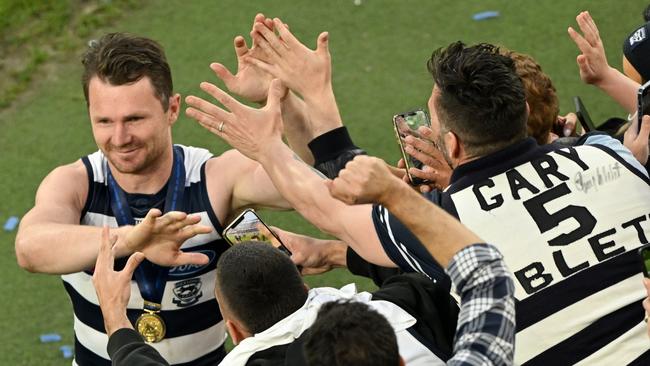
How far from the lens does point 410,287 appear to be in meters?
3.81

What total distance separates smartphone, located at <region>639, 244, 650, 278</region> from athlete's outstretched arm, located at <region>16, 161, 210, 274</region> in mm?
1412

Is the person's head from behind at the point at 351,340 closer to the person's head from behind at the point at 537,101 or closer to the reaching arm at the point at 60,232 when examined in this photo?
the reaching arm at the point at 60,232

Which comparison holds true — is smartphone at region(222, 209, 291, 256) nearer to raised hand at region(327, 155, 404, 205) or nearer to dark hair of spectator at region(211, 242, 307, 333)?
dark hair of spectator at region(211, 242, 307, 333)

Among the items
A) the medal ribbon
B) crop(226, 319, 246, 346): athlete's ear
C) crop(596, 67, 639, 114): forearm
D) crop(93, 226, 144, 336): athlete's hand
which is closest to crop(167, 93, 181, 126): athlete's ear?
the medal ribbon

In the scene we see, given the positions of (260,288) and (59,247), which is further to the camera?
(59,247)

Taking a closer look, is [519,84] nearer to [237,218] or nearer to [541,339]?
[541,339]

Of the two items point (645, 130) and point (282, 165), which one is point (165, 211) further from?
point (645, 130)

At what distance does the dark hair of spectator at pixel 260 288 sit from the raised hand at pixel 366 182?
648 millimetres

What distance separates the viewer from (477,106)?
3621 mm

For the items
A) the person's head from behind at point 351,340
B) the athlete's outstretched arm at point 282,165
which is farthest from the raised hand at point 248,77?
the person's head from behind at point 351,340

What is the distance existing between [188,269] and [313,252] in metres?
0.48

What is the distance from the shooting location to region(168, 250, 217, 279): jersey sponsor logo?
14.5 ft

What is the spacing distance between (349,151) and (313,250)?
19.4 inches

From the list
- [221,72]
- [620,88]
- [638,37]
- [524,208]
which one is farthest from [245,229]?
[638,37]
